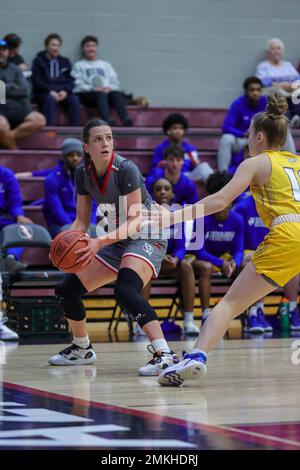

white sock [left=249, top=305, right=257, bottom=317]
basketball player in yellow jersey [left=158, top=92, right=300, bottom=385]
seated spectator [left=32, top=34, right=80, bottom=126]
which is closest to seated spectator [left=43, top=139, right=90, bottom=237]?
white sock [left=249, top=305, right=257, bottom=317]

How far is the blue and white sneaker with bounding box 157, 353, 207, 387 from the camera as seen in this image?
194 inches

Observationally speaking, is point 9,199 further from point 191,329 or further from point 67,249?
point 67,249

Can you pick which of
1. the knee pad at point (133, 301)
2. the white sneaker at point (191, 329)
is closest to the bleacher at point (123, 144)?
the white sneaker at point (191, 329)

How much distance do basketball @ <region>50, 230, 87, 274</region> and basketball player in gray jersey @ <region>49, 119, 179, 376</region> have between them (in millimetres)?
55

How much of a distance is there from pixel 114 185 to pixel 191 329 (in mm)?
3339

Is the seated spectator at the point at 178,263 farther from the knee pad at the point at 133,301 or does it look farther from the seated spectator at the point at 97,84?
the knee pad at the point at 133,301

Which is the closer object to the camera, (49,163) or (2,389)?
(2,389)

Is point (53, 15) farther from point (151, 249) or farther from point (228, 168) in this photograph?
point (151, 249)

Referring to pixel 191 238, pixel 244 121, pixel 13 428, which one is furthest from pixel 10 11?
pixel 13 428

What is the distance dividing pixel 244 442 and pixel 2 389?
1.93m

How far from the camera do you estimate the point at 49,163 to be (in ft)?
36.8

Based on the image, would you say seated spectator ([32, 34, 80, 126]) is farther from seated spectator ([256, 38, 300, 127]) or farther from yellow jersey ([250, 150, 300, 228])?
yellow jersey ([250, 150, 300, 228])

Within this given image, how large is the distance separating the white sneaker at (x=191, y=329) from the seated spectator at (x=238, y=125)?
269cm

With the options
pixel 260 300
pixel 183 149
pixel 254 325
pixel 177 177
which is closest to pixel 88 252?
pixel 254 325
